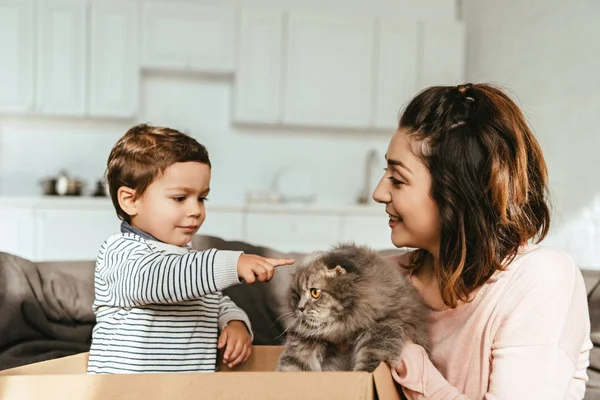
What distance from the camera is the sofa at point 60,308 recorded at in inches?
73.3

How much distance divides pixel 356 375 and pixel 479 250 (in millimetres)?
524

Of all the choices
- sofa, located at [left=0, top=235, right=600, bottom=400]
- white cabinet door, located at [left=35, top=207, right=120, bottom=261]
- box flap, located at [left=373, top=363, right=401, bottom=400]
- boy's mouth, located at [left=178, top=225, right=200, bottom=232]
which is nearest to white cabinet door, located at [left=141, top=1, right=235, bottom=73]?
white cabinet door, located at [left=35, top=207, right=120, bottom=261]

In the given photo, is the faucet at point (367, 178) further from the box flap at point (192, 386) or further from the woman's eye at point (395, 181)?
the box flap at point (192, 386)

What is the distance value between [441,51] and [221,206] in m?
2.29

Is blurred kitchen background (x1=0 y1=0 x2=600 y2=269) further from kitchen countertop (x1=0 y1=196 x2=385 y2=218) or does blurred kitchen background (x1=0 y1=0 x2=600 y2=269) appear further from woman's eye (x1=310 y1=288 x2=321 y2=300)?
woman's eye (x1=310 y1=288 x2=321 y2=300)

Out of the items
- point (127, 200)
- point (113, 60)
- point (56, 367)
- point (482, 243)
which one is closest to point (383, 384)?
point (482, 243)

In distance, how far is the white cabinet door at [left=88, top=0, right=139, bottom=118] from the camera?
15.8 ft

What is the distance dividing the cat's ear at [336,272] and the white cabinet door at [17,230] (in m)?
3.77

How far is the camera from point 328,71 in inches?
201

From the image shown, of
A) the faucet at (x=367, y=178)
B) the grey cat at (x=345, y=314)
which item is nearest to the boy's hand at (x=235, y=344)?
the grey cat at (x=345, y=314)

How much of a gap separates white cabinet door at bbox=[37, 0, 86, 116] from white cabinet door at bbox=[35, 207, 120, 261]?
0.87 meters

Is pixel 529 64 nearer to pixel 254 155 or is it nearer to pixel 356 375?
pixel 254 155

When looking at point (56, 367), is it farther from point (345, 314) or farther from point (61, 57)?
point (61, 57)

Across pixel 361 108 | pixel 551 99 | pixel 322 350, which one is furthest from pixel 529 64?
pixel 322 350
